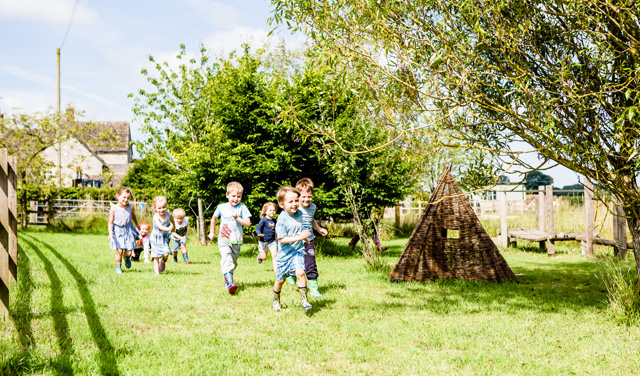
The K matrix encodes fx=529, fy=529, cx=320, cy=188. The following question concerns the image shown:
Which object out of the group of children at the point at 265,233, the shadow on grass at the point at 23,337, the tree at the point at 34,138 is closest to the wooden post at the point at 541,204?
the group of children at the point at 265,233

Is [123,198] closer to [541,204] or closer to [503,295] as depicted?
[503,295]

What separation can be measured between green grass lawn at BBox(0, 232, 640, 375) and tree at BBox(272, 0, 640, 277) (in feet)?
6.51

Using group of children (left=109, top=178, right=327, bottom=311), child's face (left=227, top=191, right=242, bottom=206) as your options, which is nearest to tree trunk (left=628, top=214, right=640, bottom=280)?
group of children (left=109, top=178, right=327, bottom=311)

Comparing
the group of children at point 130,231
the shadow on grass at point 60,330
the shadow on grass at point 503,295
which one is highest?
the group of children at point 130,231

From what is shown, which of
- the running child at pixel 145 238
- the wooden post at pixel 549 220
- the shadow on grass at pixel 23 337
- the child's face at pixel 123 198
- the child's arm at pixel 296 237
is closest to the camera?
the shadow on grass at pixel 23 337

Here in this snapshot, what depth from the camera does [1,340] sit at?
4.67m

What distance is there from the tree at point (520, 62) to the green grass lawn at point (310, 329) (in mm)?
1986

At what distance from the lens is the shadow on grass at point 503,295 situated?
7457 mm

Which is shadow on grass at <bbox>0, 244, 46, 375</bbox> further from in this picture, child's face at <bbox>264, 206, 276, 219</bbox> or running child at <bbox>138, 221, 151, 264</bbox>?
child's face at <bbox>264, 206, 276, 219</bbox>

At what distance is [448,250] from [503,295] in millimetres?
1623

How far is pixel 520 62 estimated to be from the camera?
253 inches

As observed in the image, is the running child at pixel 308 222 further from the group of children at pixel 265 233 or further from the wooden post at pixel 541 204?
the wooden post at pixel 541 204

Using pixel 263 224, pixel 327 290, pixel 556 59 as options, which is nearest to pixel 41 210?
pixel 263 224

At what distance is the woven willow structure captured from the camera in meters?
9.67
